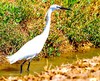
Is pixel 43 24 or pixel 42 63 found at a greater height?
pixel 43 24

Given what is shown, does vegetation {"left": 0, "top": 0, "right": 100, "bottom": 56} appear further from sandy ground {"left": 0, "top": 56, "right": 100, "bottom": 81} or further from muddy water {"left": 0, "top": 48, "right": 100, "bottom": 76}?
sandy ground {"left": 0, "top": 56, "right": 100, "bottom": 81}

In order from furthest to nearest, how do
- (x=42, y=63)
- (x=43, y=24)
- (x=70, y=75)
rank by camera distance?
(x=43, y=24) → (x=42, y=63) → (x=70, y=75)

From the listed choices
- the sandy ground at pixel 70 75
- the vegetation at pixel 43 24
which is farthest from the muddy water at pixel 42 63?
the sandy ground at pixel 70 75

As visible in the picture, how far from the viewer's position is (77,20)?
14.8 meters

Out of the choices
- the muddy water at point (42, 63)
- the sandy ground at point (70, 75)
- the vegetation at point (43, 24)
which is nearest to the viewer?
the sandy ground at point (70, 75)

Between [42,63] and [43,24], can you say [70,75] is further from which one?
[43,24]

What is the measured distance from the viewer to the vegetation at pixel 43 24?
12.3 meters

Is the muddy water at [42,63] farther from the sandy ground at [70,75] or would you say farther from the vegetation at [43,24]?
the sandy ground at [70,75]

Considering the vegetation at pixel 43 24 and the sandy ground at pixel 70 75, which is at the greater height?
the vegetation at pixel 43 24

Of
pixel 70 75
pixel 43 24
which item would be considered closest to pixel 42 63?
pixel 43 24

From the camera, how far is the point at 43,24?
1363 cm

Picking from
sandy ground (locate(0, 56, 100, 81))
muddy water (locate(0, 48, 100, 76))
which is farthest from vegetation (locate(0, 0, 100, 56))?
sandy ground (locate(0, 56, 100, 81))

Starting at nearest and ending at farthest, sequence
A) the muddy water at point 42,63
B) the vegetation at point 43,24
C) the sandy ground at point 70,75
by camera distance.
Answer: the sandy ground at point 70,75 → the muddy water at point 42,63 → the vegetation at point 43,24

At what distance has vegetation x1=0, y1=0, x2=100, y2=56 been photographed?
12.3m
